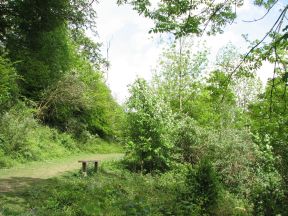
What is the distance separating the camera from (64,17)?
18141 millimetres

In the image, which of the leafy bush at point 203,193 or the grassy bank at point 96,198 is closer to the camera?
the grassy bank at point 96,198

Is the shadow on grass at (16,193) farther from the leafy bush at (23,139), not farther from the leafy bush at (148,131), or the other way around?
the leafy bush at (148,131)

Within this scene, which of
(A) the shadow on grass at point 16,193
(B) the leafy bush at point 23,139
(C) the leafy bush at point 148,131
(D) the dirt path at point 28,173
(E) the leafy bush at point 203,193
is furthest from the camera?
(B) the leafy bush at point 23,139

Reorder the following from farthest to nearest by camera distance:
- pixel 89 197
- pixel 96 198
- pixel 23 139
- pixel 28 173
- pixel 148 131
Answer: pixel 23 139 < pixel 148 131 < pixel 28 173 < pixel 96 198 < pixel 89 197

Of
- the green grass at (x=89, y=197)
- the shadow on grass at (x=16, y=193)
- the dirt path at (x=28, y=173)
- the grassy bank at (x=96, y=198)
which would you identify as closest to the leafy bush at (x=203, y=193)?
the grassy bank at (x=96, y=198)

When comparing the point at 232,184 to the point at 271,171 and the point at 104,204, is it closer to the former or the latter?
the point at 271,171

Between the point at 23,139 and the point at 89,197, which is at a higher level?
the point at 23,139

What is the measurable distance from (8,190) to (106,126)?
2014 cm

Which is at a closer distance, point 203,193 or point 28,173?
point 203,193

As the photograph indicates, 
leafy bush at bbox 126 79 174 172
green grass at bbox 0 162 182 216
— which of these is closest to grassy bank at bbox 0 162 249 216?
green grass at bbox 0 162 182 216

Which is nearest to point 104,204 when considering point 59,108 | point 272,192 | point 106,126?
point 272,192

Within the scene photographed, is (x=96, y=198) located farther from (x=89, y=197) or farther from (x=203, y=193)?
(x=203, y=193)

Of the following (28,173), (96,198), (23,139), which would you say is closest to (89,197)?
(96,198)

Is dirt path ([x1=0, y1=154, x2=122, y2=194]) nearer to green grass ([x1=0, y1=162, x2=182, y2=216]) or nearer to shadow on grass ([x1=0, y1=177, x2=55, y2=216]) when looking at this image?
shadow on grass ([x1=0, y1=177, x2=55, y2=216])
